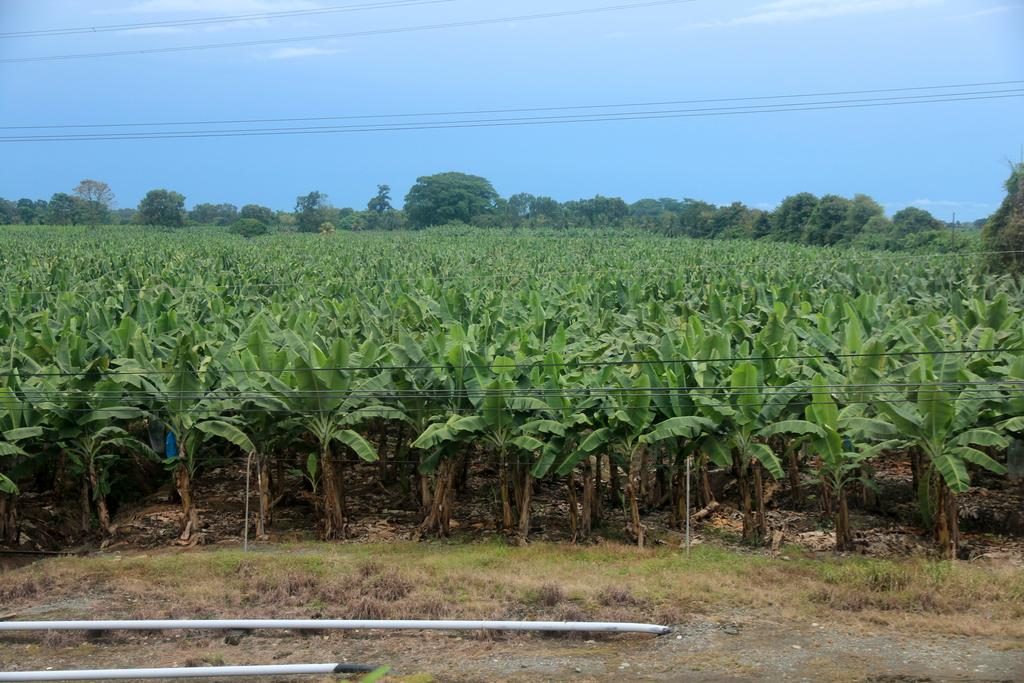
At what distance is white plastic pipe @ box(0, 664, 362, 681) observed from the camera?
10.2 m

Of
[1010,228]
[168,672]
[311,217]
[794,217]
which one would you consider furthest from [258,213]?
[168,672]

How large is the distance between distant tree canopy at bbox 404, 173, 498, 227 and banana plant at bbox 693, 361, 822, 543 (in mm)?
84498

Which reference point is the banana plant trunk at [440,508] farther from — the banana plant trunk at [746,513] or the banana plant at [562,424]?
the banana plant trunk at [746,513]

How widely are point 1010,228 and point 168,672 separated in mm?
28100

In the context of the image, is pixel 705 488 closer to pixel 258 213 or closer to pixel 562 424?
pixel 562 424

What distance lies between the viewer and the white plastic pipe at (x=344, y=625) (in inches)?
449

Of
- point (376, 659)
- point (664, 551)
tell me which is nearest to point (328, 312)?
point (664, 551)

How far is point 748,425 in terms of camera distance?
14.6m

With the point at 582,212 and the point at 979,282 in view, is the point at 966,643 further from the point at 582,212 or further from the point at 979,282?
the point at 582,212

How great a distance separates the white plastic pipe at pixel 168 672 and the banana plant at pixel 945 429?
8.49 meters

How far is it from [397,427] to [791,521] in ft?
23.9

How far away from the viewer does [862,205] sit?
206 ft

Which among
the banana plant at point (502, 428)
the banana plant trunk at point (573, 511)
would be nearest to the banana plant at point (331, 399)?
the banana plant at point (502, 428)

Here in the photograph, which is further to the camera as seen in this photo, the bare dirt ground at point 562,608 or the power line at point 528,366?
the power line at point 528,366
